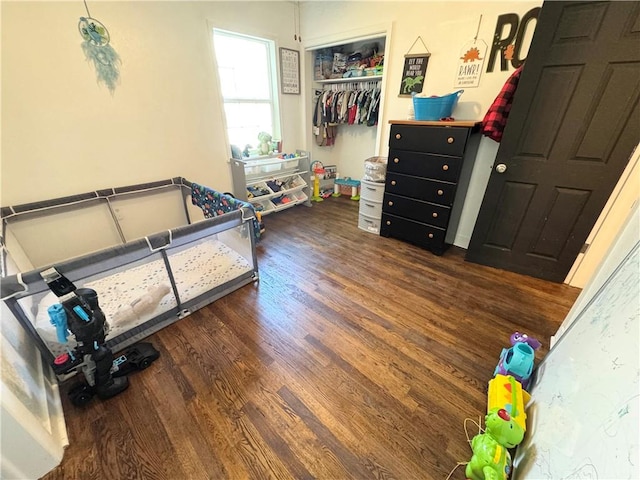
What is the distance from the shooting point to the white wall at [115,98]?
67.8 inches

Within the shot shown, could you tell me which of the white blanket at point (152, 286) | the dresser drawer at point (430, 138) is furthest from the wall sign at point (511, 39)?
the white blanket at point (152, 286)

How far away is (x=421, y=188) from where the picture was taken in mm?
2324

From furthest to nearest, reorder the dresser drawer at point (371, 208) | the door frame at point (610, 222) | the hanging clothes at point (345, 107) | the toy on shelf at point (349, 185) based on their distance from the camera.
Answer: the toy on shelf at point (349, 185) → the hanging clothes at point (345, 107) → the dresser drawer at point (371, 208) → the door frame at point (610, 222)

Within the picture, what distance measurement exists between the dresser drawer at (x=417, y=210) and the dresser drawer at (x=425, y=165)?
0.83 feet

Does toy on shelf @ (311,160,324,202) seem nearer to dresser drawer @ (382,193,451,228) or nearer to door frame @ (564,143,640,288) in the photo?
dresser drawer @ (382,193,451,228)

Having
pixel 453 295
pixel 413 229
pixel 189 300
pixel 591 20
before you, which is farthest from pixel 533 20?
pixel 189 300

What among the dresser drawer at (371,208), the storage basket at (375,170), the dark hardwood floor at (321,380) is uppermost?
the storage basket at (375,170)

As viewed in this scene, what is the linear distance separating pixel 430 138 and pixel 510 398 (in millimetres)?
1877

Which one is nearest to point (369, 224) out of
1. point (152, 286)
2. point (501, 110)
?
point (501, 110)

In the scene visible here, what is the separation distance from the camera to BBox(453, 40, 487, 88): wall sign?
2.05 m

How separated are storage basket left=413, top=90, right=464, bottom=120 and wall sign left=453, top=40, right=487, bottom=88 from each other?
0.14 meters

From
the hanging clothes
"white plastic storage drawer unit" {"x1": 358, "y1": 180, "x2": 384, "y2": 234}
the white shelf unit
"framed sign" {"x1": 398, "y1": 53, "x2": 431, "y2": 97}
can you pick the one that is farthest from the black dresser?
the white shelf unit

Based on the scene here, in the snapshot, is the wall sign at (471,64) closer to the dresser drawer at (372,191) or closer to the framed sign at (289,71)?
the dresser drawer at (372,191)

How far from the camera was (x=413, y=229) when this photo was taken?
2506 mm
